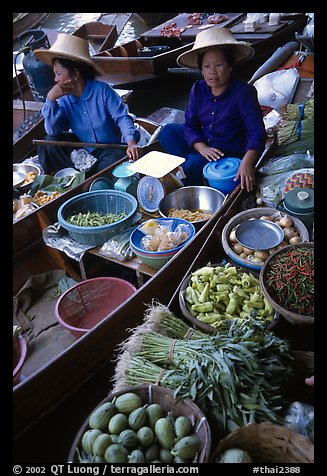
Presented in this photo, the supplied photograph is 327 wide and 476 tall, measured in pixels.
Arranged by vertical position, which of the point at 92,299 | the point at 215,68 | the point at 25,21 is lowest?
the point at 92,299

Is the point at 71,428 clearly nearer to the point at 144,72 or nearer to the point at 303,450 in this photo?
the point at 303,450

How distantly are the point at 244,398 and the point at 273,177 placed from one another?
6.70 feet

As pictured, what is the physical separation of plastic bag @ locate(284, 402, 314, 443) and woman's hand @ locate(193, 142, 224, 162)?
7.39ft

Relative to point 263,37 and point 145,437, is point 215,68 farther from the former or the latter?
point 263,37

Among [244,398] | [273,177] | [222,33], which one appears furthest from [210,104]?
[244,398]

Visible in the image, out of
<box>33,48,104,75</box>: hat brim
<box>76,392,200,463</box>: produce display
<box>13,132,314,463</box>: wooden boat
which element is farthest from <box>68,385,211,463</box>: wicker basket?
<box>33,48,104,75</box>: hat brim

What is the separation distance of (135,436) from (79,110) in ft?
10.7

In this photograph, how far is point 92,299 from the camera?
277 cm

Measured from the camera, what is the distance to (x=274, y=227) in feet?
8.45

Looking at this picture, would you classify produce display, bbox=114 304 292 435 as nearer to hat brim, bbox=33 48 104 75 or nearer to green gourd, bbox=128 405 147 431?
green gourd, bbox=128 405 147 431

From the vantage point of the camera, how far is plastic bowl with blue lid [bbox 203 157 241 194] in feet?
10.3

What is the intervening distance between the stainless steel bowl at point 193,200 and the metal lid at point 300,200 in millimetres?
648

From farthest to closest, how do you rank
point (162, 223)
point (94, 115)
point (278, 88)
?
1. point (278, 88)
2. point (94, 115)
3. point (162, 223)

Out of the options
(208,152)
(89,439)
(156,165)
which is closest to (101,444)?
(89,439)
